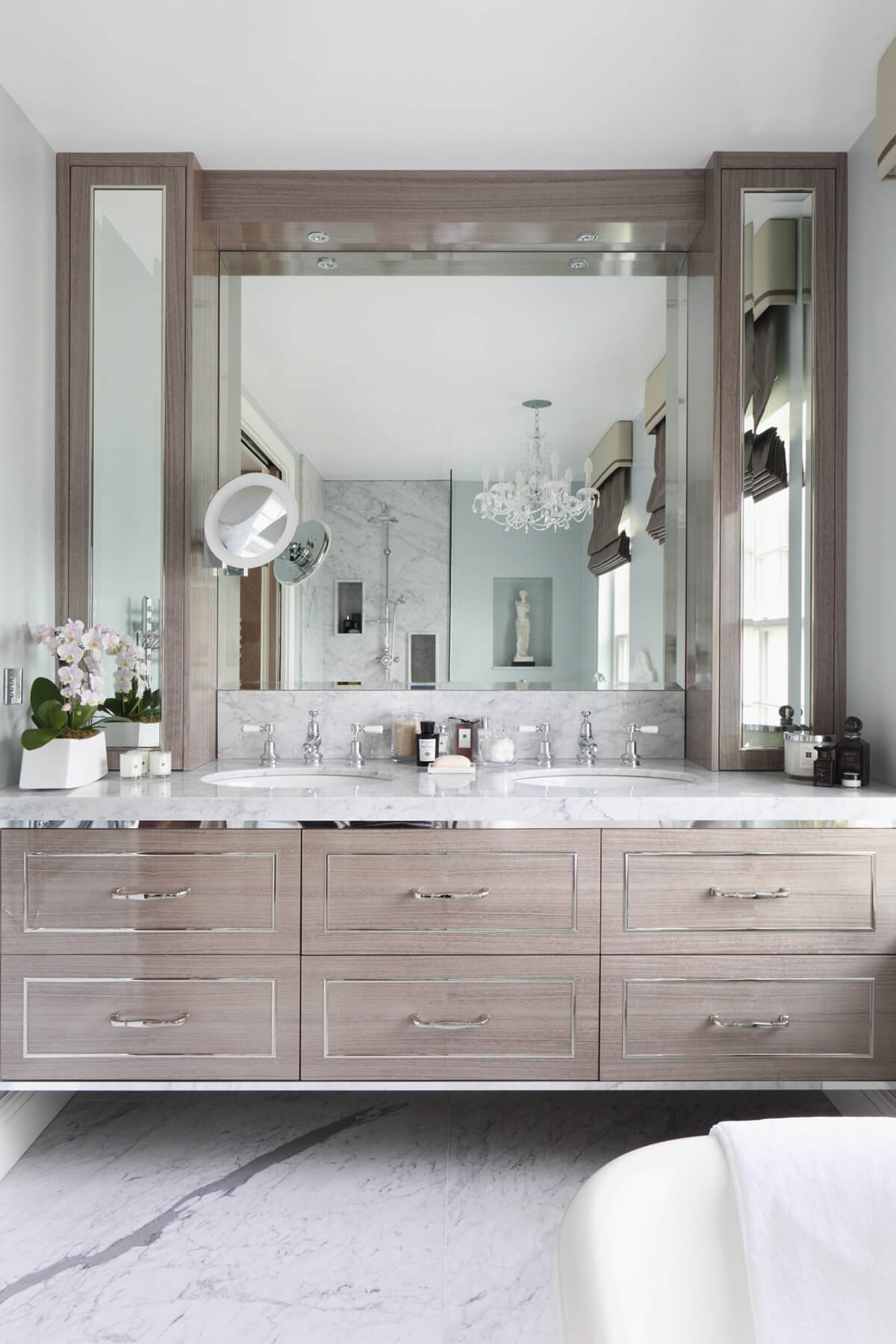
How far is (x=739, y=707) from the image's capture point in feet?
7.86

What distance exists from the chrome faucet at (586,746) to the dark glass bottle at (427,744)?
43 centimetres

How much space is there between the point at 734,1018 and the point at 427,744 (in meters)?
1.02

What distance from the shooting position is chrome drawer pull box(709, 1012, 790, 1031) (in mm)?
1968

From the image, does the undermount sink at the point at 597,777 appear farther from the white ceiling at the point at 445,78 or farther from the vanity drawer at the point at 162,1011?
the white ceiling at the point at 445,78

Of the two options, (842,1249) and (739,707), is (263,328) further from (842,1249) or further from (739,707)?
(842,1249)

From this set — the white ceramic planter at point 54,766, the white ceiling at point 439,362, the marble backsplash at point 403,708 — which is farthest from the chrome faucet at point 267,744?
the white ceiling at point 439,362

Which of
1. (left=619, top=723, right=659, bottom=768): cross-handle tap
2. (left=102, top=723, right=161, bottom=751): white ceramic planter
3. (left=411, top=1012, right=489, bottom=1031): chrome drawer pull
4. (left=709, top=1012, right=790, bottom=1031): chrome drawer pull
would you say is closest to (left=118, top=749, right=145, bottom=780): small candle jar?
(left=102, top=723, right=161, bottom=751): white ceramic planter

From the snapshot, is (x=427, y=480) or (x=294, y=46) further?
(x=427, y=480)

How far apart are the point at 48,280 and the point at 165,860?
1.59 metres

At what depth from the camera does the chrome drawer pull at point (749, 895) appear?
6.45 feet

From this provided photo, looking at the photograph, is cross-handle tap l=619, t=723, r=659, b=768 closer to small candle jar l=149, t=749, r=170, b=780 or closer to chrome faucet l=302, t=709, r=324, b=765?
chrome faucet l=302, t=709, r=324, b=765

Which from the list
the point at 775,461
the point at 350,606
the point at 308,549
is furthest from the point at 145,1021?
the point at 775,461

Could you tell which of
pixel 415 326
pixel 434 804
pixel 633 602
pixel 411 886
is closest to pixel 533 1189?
pixel 411 886

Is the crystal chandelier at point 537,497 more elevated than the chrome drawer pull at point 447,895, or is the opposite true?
the crystal chandelier at point 537,497
